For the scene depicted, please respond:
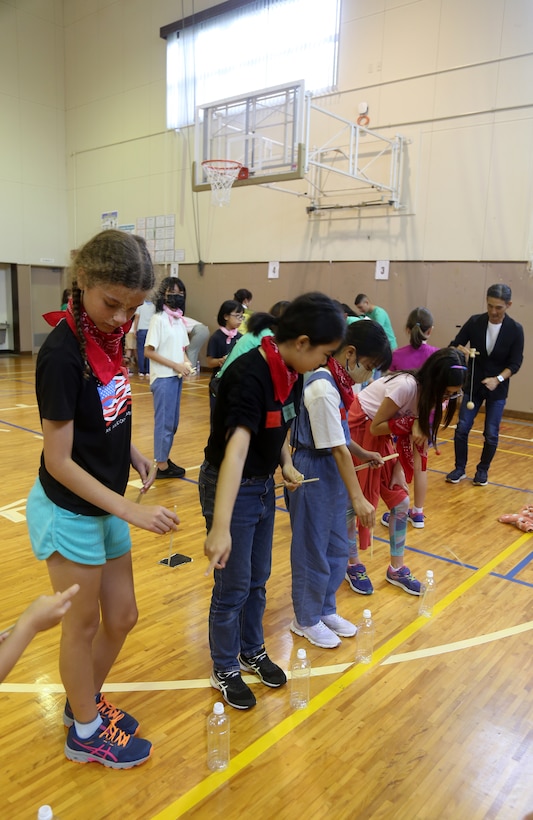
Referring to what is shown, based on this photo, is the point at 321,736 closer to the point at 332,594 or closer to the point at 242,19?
the point at 332,594

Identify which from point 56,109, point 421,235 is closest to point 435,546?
point 421,235

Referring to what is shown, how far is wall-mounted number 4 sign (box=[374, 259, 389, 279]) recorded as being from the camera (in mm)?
9367

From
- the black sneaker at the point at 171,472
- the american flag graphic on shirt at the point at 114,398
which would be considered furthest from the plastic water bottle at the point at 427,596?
the black sneaker at the point at 171,472

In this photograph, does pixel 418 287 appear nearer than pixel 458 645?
No

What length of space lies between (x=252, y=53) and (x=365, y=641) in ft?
36.8

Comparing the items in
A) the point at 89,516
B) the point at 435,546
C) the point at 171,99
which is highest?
the point at 171,99

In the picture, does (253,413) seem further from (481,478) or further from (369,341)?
(481,478)

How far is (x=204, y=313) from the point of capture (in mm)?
12297

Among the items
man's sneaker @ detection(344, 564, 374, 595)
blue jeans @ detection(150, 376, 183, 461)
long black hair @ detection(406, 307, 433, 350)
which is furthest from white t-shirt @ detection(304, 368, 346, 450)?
long black hair @ detection(406, 307, 433, 350)

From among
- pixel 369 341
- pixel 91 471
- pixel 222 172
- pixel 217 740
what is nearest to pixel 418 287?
pixel 222 172

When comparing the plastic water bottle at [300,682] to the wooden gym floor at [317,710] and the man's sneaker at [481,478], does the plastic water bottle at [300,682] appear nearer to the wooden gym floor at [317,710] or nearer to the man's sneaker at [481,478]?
the wooden gym floor at [317,710]

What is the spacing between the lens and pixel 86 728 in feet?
6.15

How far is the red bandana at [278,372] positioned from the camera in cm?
187

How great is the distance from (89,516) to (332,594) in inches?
59.4
